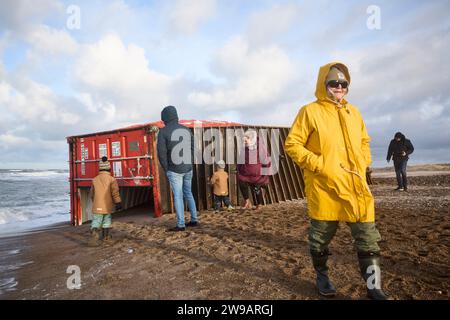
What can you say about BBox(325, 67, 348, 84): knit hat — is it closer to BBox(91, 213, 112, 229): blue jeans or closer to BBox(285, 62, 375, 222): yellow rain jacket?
BBox(285, 62, 375, 222): yellow rain jacket

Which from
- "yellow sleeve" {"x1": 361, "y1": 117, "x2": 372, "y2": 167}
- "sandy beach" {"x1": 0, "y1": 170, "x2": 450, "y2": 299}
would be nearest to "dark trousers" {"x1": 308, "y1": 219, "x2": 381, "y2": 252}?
"sandy beach" {"x1": 0, "y1": 170, "x2": 450, "y2": 299}

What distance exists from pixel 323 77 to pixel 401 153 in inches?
360

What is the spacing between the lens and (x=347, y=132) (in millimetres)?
2502

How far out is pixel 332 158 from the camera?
2.44m

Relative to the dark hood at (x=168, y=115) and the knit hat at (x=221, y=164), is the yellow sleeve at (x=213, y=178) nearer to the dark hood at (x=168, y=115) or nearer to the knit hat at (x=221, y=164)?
the knit hat at (x=221, y=164)

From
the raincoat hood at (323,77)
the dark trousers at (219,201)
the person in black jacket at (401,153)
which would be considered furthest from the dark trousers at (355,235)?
the person in black jacket at (401,153)

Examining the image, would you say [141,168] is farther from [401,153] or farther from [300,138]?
[401,153]

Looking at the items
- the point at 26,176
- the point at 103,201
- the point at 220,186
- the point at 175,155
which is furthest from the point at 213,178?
the point at 26,176

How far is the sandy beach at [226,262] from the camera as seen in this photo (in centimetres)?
273

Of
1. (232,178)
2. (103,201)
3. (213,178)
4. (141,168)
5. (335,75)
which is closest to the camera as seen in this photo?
(335,75)

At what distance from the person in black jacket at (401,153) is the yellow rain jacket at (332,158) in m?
8.73

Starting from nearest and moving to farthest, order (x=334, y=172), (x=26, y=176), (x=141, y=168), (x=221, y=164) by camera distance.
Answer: (x=334, y=172) → (x=141, y=168) → (x=221, y=164) → (x=26, y=176)

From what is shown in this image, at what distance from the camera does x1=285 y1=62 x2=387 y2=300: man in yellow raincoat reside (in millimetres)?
2393

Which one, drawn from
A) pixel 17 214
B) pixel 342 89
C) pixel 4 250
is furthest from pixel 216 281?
pixel 17 214
